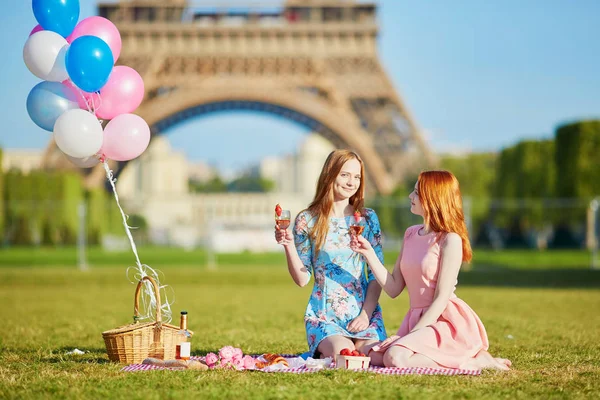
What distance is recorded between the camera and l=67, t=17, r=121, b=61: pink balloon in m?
5.00

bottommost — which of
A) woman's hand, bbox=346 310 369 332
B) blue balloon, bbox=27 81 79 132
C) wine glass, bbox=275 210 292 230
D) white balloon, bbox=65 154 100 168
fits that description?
woman's hand, bbox=346 310 369 332

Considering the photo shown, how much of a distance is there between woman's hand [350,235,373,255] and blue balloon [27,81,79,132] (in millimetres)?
2027

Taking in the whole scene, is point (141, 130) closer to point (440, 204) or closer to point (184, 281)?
point (440, 204)

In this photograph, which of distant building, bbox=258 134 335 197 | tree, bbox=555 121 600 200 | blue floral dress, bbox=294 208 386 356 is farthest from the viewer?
distant building, bbox=258 134 335 197

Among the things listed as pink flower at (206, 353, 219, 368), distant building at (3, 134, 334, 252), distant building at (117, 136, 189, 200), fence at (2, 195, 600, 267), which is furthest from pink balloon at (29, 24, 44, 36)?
distant building at (117, 136, 189, 200)

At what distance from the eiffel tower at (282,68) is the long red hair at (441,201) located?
78.7 feet

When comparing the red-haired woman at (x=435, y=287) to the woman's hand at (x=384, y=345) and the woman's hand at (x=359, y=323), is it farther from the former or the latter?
the woman's hand at (x=359, y=323)

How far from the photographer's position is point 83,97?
16.3 ft

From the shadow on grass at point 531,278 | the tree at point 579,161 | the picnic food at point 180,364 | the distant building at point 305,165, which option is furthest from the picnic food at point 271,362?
the distant building at point 305,165

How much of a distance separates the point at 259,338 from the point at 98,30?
2500mm

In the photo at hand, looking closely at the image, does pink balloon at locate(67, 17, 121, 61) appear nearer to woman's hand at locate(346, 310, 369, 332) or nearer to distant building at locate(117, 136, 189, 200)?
woman's hand at locate(346, 310, 369, 332)

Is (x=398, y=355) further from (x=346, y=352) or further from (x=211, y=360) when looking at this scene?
(x=211, y=360)

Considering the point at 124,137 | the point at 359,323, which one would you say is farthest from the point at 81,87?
the point at 359,323

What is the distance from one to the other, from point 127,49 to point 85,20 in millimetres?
25376
